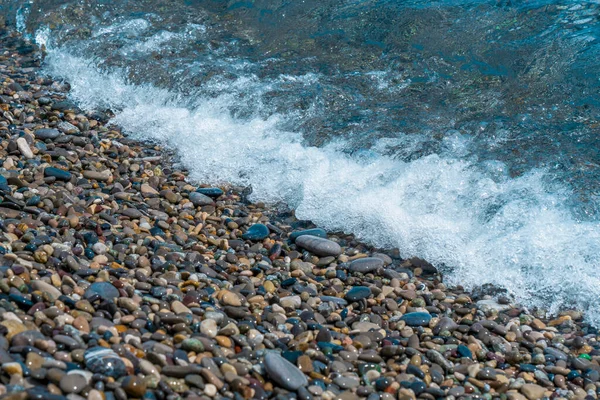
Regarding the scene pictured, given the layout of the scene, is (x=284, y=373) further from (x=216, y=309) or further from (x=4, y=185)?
(x=4, y=185)

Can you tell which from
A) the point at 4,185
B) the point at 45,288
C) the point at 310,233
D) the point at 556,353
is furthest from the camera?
the point at 310,233

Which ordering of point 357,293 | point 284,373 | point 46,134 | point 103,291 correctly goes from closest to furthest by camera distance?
point 284,373
point 103,291
point 357,293
point 46,134

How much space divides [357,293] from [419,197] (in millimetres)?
1315

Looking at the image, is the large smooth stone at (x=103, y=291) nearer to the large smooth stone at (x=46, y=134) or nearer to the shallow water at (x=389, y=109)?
the shallow water at (x=389, y=109)

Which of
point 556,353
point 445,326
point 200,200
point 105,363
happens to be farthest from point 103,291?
point 556,353

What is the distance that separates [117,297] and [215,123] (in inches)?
115

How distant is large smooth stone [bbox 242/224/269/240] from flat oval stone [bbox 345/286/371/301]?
789 mm

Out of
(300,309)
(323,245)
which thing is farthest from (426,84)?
(300,309)

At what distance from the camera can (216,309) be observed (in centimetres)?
335

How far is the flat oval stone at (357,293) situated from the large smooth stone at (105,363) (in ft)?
4.87

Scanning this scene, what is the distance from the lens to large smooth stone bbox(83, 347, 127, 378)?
103 inches

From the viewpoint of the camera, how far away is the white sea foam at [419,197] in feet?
14.0

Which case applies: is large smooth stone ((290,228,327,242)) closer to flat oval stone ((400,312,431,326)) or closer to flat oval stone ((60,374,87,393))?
flat oval stone ((400,312,431,326))

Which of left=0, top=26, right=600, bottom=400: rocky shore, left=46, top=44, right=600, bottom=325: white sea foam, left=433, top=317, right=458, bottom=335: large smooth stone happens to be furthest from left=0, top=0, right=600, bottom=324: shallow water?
left=433, top=317, right=458, bottom=335: large smooth stone
